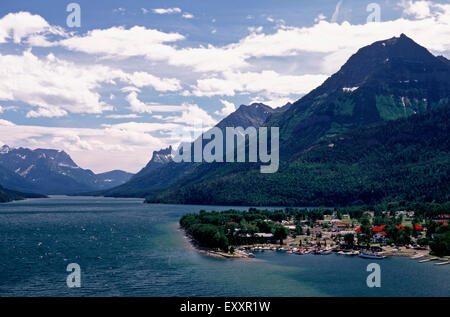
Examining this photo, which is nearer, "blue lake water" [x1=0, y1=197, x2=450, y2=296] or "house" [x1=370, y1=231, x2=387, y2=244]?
"blue lake water" [x1=0, y1=197, x2=450, y2=296]

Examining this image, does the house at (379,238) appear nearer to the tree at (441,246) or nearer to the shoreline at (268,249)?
the shoreline at (268,249)

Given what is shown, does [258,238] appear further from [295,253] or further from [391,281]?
[391,281]

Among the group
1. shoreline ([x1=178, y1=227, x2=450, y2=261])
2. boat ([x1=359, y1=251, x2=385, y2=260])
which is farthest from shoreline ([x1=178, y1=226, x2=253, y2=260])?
boat ([x1=359, y1=251, x2=385, y2=260])

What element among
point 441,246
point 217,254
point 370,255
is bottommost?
point 370,255

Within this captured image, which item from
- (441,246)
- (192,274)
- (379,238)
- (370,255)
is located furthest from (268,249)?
(441,246)

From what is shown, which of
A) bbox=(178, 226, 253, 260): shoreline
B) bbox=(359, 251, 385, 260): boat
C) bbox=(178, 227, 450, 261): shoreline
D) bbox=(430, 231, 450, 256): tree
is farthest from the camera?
bbox=(359, 251, 385, 260): boat

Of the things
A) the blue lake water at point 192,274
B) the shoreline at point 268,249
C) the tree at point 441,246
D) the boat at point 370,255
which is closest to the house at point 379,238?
the shoreline at point 268,249

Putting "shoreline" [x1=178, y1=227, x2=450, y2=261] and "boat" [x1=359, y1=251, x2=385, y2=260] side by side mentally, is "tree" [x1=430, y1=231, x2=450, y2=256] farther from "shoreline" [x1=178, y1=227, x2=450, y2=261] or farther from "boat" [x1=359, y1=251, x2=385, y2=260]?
"boat" [x1=359, y1=251, x2=385, y2=260]

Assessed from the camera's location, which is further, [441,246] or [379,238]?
[379,238]

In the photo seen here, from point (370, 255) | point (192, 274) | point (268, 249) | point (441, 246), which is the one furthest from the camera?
point (268, 249)

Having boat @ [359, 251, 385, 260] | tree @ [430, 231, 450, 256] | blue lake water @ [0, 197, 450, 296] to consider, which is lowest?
boat @ [359, 251, 385, 260]

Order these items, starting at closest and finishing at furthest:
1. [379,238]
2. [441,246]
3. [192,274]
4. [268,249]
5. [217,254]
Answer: [192,274]
[441,246]
[217,254]
[268,249]
[379,238]

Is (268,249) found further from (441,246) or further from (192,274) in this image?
(441,246)
